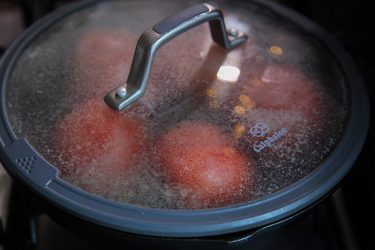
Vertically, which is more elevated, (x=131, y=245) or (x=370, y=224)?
Answer: (x=131, y=245)

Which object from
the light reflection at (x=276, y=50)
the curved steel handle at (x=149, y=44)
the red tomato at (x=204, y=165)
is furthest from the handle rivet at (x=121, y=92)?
the light reflection at (x=276, y=50)

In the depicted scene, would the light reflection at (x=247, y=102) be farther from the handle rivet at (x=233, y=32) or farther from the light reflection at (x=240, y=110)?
the handle rivet at (x=233, y=32)

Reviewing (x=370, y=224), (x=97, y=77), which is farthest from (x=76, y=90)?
(x=370, y=224)

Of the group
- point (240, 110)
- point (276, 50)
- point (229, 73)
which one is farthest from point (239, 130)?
point (276, 50)

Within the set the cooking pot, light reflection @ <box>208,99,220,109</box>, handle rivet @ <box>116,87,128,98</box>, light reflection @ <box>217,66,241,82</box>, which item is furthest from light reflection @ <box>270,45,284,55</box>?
handle rivet @ <box>116,87,128,98</box>

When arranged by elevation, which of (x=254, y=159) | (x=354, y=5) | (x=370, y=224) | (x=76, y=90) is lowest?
(x=370, y=224)

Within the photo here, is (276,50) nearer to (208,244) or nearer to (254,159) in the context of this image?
(254,159)
